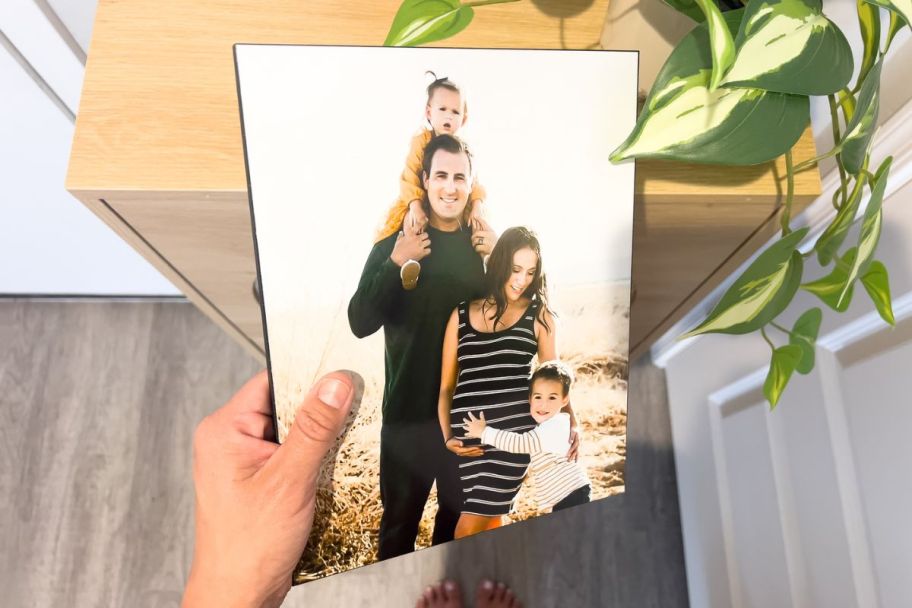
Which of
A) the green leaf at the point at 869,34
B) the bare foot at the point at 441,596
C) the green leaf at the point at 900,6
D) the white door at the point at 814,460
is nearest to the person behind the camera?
the green leaf at the point at 900,6

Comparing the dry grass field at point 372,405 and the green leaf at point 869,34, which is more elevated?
the green leaf at point 869,34

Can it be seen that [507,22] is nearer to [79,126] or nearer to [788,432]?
[79,126]

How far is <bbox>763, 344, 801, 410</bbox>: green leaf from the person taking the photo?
1.77 ft

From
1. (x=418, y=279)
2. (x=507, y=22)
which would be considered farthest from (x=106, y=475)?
(x=507, y=22)

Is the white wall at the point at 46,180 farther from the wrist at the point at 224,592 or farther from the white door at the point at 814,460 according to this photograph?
the white door at the point at 814,460

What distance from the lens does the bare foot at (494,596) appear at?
3.93ft

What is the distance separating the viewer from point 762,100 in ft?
1.31

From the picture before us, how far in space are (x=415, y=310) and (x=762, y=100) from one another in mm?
294

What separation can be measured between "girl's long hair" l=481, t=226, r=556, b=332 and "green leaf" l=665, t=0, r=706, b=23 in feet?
0.63

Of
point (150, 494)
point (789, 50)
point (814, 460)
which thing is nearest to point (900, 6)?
point (789, 50)

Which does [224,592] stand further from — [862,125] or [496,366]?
[862,125]

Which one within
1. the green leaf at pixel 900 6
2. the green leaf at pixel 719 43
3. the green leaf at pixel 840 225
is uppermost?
the green leaf at pixel 900 6

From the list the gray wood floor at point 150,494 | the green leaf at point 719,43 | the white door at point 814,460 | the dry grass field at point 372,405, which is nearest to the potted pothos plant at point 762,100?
the green leaf at point 719,43

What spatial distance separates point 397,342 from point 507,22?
0.33 m
